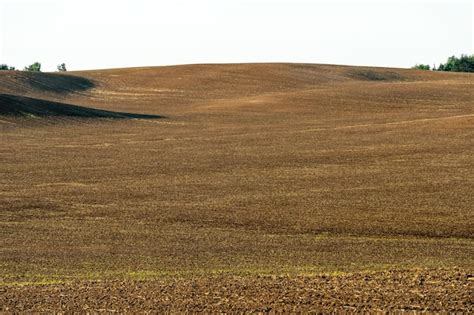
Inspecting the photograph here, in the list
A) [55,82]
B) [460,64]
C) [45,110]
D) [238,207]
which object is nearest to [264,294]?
[238,207]

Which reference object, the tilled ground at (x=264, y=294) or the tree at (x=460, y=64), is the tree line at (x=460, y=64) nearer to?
the tree at (x=460, y=64)

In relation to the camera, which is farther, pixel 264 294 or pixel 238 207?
pixel 238 207

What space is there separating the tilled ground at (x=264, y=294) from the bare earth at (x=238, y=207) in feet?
0.16

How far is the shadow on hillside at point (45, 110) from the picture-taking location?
58.2 metres

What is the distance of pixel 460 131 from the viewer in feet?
154

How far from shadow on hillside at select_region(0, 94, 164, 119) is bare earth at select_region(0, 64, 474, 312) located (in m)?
0.20

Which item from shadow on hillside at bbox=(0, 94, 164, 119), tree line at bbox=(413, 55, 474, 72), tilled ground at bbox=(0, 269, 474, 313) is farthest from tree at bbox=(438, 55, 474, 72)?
tilled ground at bbox=(0, 269, 474, 313)

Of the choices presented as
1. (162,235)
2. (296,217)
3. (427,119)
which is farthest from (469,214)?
(427,119)

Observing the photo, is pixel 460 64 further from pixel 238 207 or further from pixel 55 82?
→ pixel 238 207

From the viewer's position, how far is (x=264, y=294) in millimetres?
16469

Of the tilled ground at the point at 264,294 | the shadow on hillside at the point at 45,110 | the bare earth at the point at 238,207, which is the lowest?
the bare earth at the point at 238,207

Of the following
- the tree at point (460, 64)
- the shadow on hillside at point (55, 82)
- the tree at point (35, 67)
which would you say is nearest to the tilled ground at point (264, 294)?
the shadow on hillside at point (55, 82)

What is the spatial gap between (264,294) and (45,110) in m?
45.6

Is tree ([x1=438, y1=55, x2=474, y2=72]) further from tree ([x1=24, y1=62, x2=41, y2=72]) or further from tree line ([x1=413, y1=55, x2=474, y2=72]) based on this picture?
tree ([x1=24, y1=62, x2=41, y2=72])
